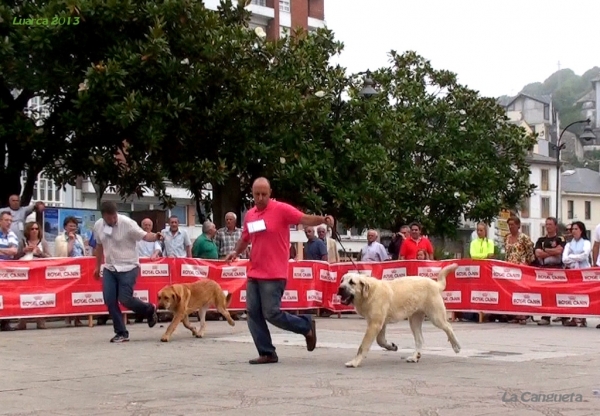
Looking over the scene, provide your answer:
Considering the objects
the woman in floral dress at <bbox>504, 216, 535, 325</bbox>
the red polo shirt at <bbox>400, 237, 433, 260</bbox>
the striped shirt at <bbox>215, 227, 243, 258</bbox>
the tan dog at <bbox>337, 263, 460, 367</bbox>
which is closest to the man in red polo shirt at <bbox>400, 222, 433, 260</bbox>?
the red polo shirt at <bbox>400, 237, 433, 260</bbox>

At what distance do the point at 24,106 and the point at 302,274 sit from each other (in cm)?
860

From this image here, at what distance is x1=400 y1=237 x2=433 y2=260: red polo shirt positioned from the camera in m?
20.9

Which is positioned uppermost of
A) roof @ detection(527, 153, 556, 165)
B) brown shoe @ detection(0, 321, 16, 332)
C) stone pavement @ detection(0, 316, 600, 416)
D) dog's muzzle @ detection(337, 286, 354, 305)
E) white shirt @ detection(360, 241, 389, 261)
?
roof @ detection(527, 153, 556, 165)

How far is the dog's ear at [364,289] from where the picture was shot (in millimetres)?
11148

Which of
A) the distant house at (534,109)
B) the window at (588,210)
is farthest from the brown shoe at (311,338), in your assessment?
the distant house at (534,109)

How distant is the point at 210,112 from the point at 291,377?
51.7 feet

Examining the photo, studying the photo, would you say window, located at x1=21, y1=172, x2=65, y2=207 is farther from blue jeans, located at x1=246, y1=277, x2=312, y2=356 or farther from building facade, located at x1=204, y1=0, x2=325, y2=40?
blue jeans, located at x1=246, y1=277, x2=312, y2=356

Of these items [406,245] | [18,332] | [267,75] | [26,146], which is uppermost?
[267,75]

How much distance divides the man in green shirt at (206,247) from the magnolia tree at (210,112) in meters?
4.17

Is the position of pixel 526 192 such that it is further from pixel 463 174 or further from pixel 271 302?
pixel 271 302

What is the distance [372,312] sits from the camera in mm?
11133

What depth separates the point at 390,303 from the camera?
37.1 ft

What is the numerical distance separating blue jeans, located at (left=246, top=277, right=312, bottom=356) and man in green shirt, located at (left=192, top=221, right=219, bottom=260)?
812 cm

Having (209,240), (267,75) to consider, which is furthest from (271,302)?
(267,75)
